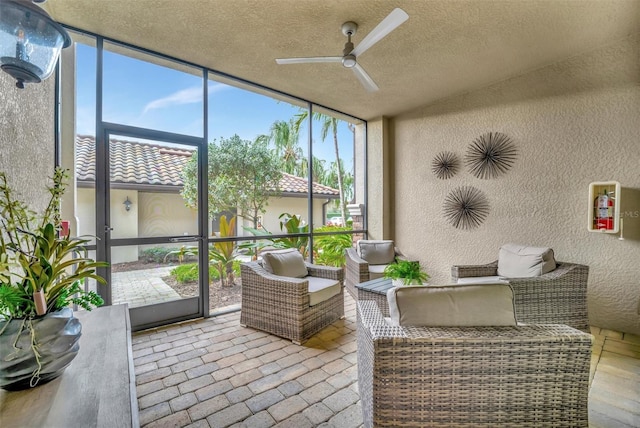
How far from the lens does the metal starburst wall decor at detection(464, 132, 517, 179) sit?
3.96 m

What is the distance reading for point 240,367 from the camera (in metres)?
2.40

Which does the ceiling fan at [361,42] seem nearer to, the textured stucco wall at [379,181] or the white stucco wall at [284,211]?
the white stucco wall at [284,211]

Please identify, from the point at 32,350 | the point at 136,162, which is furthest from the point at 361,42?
the point at 32,350

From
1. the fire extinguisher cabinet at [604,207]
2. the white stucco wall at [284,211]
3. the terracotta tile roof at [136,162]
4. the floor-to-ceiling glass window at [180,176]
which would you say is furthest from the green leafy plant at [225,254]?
the fire extinguisher cabinet at [604,207]

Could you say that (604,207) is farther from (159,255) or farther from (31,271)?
(159,255)

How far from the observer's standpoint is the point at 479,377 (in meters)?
1.41

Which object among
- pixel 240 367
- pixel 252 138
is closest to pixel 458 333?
pixel 240 367

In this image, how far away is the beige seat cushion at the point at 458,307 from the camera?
1510 mm

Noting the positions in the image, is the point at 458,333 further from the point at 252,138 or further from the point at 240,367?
the point at 252,138

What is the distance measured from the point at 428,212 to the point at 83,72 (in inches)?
194

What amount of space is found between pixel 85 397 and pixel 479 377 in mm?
1655

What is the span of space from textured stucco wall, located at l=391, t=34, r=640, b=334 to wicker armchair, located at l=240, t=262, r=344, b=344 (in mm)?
2447

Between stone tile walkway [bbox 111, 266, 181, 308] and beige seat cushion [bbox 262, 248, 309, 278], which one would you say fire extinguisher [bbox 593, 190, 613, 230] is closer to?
beige seat cushion [bbox 262, 248, 309, 278]

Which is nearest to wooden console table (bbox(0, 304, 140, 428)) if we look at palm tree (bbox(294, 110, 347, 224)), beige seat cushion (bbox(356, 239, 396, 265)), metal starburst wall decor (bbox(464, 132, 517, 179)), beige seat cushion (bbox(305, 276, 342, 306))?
beige seat cushion (bbox(305, 276, 342, 306))
